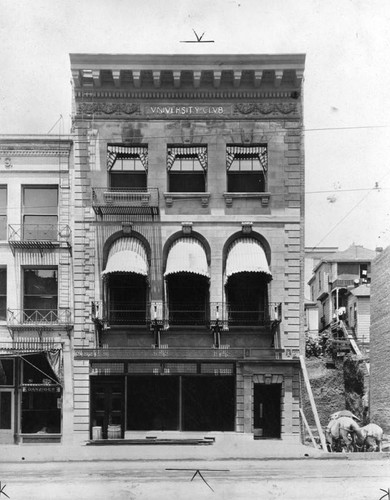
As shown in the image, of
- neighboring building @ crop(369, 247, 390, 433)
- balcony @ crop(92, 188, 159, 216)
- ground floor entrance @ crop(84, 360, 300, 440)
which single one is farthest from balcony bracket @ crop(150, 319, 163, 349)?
neighboring building @ crop(369, 247, 390, 433)

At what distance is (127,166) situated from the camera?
22219 millimetres

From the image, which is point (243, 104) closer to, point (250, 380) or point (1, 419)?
point (250, 380)

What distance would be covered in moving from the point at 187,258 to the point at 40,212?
5.38m

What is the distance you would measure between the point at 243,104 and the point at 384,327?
1194 cm

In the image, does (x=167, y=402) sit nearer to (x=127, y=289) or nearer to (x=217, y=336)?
(x=217, y=336)

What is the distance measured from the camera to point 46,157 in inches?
885

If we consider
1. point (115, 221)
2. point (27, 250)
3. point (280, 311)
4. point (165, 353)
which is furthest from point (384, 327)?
point (27, 250)

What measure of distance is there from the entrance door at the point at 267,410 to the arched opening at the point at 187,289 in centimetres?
294

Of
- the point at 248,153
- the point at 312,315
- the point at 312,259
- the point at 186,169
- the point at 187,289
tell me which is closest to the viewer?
the point at 187,289

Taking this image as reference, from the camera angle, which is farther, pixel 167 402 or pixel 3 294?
pixel 3 294

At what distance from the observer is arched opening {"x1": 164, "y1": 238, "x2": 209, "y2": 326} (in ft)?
70.1

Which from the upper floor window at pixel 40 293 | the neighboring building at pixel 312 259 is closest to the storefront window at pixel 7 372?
the upper floor window at pixel 40 293

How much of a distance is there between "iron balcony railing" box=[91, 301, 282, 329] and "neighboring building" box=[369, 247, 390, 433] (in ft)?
27.9

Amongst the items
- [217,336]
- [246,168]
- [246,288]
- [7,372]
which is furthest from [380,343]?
[7,372]
